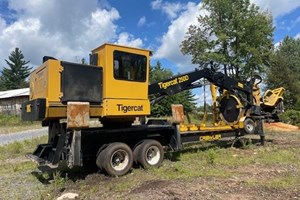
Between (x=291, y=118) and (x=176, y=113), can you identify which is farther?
(x=291, y=118)

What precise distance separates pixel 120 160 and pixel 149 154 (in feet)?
3.29

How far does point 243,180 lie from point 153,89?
4.16 m

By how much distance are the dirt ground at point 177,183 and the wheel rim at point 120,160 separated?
0.98 ft

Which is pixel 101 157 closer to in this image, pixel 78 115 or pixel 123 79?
pixel 78 115

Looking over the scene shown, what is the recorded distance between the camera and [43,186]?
8.35 meters

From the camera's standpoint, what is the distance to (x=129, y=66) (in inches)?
381

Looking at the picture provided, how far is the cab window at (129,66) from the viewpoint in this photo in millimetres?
9409

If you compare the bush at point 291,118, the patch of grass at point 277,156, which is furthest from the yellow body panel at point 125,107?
the bush at point 291,118

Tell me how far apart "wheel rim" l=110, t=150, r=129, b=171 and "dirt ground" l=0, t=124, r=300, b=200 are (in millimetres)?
299

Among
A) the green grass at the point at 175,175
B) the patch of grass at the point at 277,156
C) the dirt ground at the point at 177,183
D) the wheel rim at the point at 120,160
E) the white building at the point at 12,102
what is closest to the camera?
the dirt ground at the point at 177,183

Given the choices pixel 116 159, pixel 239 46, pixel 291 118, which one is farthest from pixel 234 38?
pixel 116 159

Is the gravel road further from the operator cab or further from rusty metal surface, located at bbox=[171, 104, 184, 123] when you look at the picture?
the operator cab

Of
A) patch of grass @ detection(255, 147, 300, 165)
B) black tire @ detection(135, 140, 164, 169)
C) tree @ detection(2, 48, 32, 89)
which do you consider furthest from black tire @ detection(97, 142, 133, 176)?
tree @ detection(2, 48, 32, 89)

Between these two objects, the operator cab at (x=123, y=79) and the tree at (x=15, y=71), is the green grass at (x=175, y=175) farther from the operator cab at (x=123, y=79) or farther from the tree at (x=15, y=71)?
the tree at (x=15, y=71)
